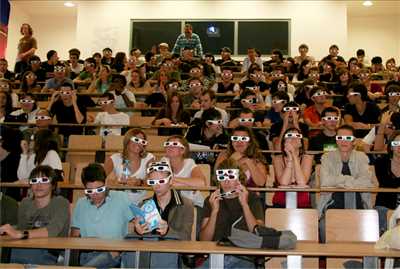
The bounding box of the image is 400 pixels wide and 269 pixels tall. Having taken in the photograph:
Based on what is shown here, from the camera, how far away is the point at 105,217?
3.36 meters

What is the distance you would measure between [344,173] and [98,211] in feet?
6.14

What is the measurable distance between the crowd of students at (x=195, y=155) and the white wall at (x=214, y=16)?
3567 millimetres

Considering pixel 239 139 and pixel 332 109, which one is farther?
pixel 332 109

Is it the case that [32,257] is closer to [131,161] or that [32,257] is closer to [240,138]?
[131,161]

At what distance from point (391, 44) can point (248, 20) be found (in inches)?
158

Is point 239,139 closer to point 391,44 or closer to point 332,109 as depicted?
point 332,109

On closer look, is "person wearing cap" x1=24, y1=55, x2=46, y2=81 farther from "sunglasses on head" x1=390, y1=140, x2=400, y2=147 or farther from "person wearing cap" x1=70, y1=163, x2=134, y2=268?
"sunglasses on head" x1=390, y1=140, x2=400, y2=147

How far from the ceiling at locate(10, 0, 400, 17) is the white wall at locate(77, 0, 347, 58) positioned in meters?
0.77

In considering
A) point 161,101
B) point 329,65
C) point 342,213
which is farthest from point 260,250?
point 329,65

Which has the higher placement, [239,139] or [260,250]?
[239,139]

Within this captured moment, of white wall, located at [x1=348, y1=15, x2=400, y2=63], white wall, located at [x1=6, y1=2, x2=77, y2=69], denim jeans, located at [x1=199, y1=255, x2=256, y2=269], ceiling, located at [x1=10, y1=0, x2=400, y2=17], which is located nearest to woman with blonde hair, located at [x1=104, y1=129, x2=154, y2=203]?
denim jeans, located at [x1=199, y1=255, x2=256, y2=269]

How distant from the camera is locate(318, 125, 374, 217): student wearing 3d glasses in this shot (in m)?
3.82

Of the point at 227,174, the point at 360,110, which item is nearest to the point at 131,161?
the point at 227,174

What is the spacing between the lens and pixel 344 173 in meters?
3.96
